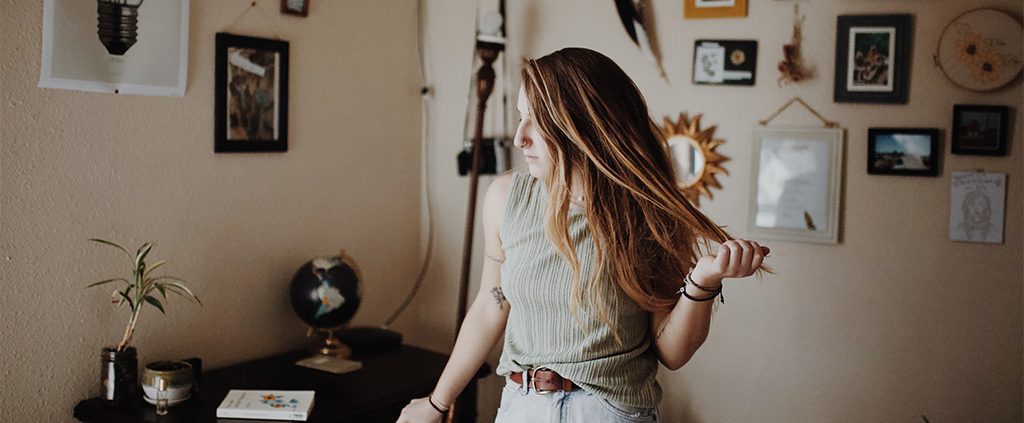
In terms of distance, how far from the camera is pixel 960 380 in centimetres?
240

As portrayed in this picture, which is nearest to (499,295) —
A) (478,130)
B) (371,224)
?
(478,130)

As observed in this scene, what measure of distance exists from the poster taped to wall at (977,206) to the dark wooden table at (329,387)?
1453mm

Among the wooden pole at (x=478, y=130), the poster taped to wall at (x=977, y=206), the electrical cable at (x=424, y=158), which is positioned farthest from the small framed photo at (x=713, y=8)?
the electrical cable at (x=424, y=158)

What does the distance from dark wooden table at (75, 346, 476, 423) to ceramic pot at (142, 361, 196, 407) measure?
0.07 ft

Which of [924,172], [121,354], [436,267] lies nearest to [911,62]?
[924,172]

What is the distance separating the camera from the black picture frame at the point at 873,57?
7.93ft

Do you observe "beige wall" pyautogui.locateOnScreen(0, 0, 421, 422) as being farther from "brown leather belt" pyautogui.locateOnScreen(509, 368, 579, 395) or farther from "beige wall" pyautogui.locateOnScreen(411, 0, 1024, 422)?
"brown leather belt" pyautogui.locateOnScreen(509, 368, 579, 395)

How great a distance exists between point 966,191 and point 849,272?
1.18 ft

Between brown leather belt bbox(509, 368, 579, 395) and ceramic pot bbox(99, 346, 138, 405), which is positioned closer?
brown leather belt bbox(509, 368, 579, 395)

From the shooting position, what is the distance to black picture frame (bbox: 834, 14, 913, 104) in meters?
2.42

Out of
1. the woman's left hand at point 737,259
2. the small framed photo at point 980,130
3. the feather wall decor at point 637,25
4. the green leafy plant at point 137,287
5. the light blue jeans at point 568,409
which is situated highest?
the feather wall decor at point 637,25

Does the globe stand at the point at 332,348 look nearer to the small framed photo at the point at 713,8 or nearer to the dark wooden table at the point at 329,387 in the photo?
the dark wooden table at the point at 329,387

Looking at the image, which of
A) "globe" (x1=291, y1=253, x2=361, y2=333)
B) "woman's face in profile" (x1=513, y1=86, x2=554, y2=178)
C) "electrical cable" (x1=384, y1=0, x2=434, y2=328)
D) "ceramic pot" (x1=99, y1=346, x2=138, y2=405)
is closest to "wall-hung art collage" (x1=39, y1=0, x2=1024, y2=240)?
"globe" (x1=291, y1=253, x2=361, y2=333)

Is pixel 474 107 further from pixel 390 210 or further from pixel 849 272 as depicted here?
pixel 849 272
